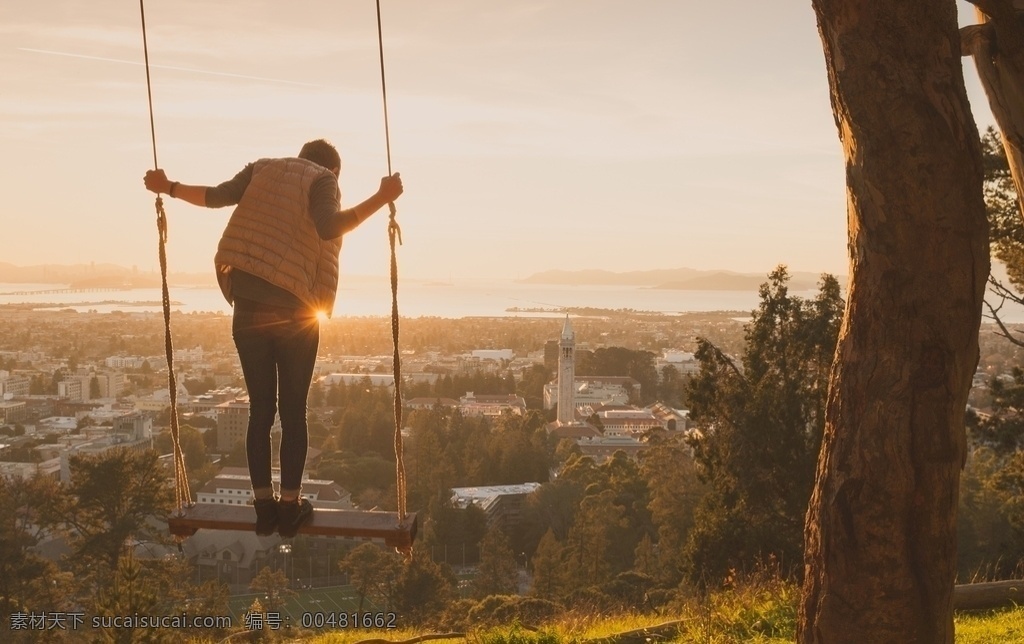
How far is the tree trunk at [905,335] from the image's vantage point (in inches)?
85.0

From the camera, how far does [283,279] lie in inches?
108

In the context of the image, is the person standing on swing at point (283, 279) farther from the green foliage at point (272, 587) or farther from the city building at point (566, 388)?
the city building at point (566, 388)

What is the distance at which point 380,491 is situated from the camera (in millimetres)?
31109

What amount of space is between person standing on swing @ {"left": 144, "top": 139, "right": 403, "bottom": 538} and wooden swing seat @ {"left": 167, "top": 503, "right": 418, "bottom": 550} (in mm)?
88

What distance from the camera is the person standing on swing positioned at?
9.06 feet

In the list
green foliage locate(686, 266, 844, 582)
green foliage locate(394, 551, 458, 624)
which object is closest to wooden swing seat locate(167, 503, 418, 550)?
green foliage locate(686, 266, 844, 582)

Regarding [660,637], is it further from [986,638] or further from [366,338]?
[366,338]

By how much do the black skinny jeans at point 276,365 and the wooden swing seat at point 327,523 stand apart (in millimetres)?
182

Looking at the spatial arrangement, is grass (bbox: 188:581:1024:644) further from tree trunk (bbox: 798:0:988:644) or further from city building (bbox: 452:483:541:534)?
city building (bbox: 452:483:541:534)

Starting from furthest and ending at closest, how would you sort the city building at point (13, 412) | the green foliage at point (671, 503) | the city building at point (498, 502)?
1. the city building at point (13, 412)
2. the city building at point (498, 502)
3. the green foliage at point (671, 503)

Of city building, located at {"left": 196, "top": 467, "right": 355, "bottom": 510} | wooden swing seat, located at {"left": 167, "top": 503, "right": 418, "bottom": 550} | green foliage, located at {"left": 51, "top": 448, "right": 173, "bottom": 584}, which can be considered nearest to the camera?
wooden swing seat, located at {"left": 167, "top": 503, "right": 418, "bottom": 550}

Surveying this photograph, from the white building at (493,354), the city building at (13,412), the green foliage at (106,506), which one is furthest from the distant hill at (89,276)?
the green foliage at (106,506)

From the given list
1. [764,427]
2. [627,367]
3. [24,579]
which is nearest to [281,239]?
[764,427]

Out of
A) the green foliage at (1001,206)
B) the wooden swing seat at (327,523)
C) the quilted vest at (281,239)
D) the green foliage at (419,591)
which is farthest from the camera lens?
the green foliage at (419,591)
